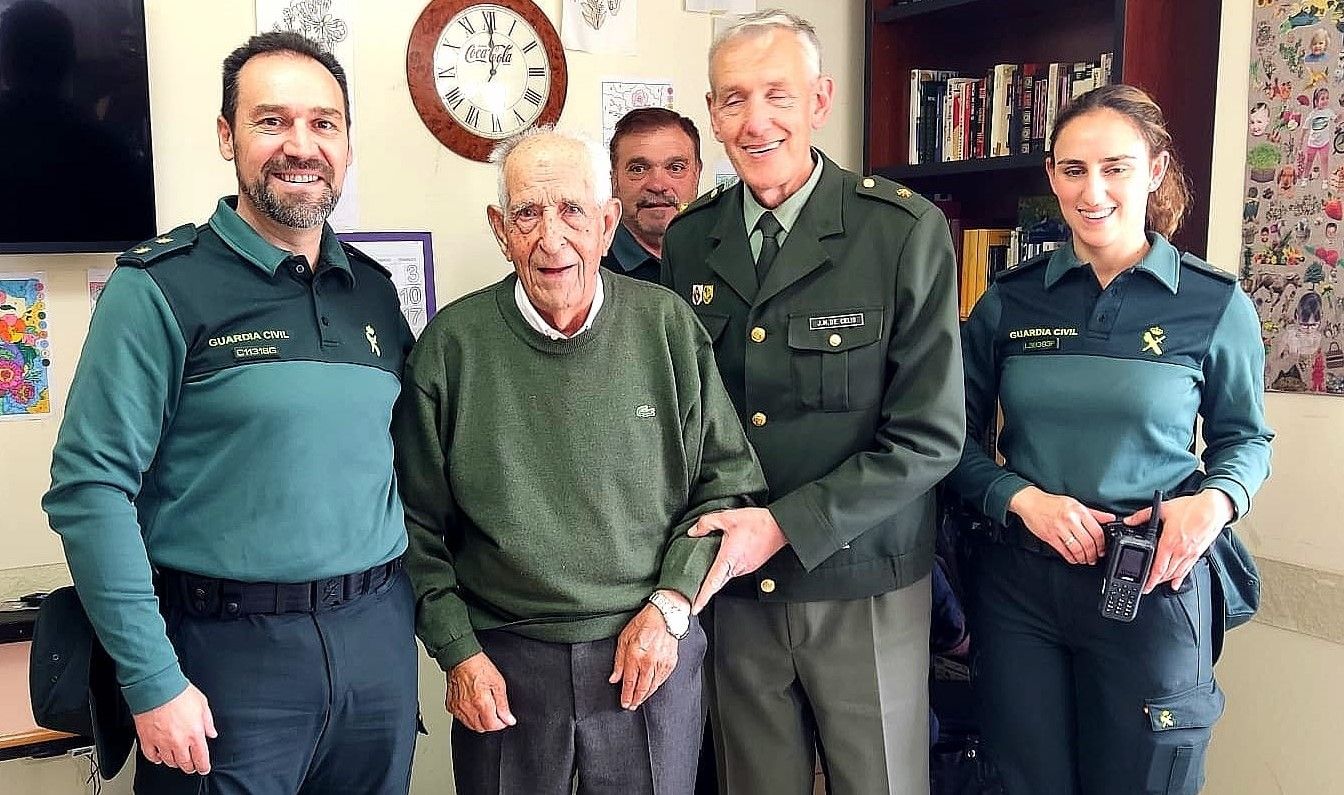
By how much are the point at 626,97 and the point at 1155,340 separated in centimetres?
164

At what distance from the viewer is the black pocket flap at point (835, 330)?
5.97 feet

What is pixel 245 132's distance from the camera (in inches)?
62.7

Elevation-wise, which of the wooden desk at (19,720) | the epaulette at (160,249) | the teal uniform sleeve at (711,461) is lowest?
the wooden desk at (19,720)

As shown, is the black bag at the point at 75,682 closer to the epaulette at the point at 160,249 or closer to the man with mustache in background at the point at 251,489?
the man with mustache in background at the point at 251,489

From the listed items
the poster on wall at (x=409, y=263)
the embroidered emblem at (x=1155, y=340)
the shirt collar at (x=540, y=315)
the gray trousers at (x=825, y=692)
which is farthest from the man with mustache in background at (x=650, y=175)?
the embroidered emblem at (x=1155, y=340)

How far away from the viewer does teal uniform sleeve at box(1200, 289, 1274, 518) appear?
1.85 metres

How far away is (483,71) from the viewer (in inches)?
110

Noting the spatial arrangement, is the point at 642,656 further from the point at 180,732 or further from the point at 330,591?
the point at 180,732

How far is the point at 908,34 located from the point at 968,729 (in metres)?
2.04

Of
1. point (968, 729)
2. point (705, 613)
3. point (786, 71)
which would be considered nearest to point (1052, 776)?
point (968, 729)

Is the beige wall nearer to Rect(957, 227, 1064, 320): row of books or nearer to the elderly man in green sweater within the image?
Rect(957, 227, 1064, 320): row of books

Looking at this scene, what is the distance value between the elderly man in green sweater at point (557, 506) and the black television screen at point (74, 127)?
103cm

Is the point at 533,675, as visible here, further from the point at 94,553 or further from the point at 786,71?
the point at 786,71

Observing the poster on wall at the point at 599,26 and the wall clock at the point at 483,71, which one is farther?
the poster on wall at the point at 599,26
